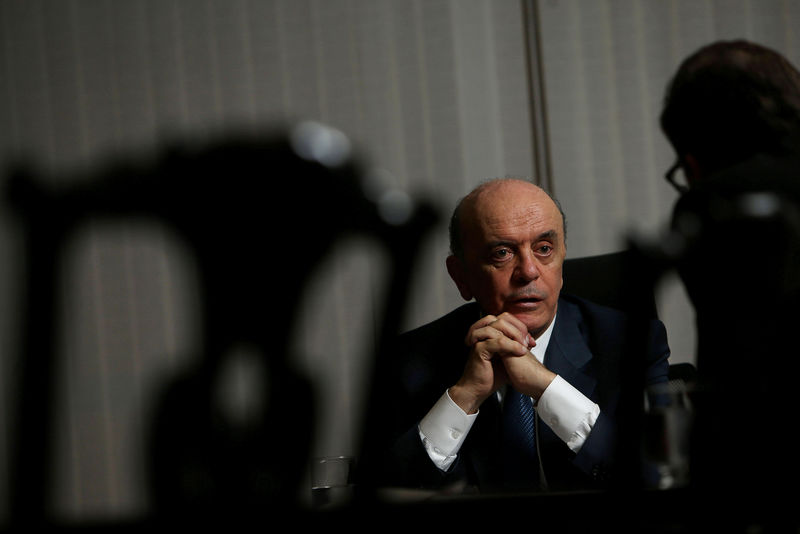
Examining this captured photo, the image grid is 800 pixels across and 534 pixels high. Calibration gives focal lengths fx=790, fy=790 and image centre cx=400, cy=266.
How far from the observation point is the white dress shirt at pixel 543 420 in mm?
1318

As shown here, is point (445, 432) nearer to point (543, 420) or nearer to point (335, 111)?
point (543, 420)

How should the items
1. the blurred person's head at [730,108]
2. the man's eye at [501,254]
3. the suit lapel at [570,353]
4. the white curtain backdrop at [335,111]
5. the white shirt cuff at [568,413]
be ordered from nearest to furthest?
the blurred person's head at [730,108]
the white shirt cuff at [568,413]
the suit lapel at [570,353]
the man's eye at [501,254]
the white curtain backdrop at [335,111]

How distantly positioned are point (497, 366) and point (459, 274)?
0.94 ft

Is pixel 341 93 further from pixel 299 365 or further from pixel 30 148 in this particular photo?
pixel 299 365

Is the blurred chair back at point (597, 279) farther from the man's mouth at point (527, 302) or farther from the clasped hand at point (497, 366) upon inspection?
the clasped hand at point (497, 366)

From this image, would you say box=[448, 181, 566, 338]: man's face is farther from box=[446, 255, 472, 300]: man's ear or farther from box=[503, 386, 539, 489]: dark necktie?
box=[503, 386, 539, 489]: dark necktie

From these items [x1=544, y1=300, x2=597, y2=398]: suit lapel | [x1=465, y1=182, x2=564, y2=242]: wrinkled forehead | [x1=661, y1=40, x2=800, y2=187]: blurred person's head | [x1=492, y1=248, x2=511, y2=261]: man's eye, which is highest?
[x1=661, y1=40, x2=800, y2=187]: blurred person's head

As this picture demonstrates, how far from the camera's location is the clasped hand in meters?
1.37

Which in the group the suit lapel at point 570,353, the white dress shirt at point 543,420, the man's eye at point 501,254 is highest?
the man's eye at point 501,254

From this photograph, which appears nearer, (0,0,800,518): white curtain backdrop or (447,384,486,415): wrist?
(447,384,486,415): wrist

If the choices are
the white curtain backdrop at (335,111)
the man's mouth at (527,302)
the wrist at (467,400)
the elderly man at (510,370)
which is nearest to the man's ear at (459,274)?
the elderly man at (510,370)

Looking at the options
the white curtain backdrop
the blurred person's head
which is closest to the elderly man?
the blurred person's head

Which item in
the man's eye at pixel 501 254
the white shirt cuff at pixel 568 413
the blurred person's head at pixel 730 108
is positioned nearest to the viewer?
the blurred person's head at pixel 730 108

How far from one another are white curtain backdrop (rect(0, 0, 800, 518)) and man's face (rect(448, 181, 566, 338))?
0.89m
